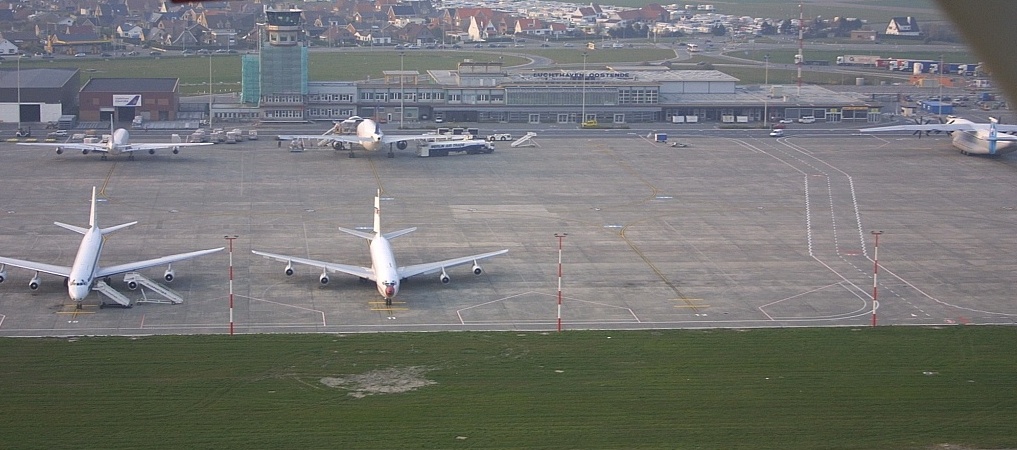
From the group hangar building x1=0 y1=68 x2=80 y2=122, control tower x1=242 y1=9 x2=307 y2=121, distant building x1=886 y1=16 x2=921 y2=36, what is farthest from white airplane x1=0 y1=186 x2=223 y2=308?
distant building x1=886 y1=16 x2=921 y2=36

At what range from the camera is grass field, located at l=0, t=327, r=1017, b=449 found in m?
24.9

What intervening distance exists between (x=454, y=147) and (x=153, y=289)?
34.6 metres

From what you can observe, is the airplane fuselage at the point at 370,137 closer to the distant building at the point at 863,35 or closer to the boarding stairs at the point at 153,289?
the boarding stairs at the point at 153,289

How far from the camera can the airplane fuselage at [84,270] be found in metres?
35.0

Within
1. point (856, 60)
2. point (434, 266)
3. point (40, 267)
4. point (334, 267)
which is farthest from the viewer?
point (856, 60)

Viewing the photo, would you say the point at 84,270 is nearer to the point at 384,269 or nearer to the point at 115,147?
the point at 384,269

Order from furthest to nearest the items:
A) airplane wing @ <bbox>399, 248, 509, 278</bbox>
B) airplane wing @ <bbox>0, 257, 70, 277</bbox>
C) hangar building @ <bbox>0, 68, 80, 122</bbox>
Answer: hangar building @ <bbox>0, 68, 80, 122</bbox> < airplane wing @ <bbox>399, 248, 509, 278</bbox> < airplane wing @ <bbox>0, 257, 70, 277</bbox>

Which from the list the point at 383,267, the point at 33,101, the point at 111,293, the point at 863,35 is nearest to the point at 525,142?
the point at 33,101

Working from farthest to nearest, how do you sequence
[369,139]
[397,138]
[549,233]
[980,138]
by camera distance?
[397,138], [980,138], [369,139], [549,233]

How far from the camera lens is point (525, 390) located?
28266 mm

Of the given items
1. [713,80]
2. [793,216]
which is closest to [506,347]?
[793,216]

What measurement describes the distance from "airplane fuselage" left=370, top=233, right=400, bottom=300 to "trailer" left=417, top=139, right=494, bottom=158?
99.6 ft

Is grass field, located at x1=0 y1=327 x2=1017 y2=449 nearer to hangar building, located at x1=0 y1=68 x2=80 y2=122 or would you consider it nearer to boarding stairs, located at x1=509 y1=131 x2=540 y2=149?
boarding stairs, located at x1=509 y1=131 x2=540 y2=149

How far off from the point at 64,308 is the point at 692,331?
18288 mm
